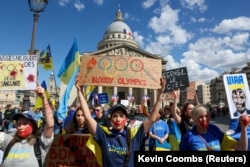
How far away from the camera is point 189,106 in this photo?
16.7 ft

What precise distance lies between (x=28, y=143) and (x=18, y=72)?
2.35 metres

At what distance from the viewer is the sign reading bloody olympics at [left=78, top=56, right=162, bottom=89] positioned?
10.4 m

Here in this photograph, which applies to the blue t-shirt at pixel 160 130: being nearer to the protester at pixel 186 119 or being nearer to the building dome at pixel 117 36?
the protester at pixel 186 119

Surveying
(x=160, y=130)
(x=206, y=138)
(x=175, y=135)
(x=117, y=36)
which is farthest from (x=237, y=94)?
(x=117, y=36)

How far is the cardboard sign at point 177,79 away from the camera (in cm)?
737

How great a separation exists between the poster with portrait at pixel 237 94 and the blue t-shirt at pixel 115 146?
1.26 meters

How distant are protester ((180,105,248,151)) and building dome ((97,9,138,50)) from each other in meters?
94.4

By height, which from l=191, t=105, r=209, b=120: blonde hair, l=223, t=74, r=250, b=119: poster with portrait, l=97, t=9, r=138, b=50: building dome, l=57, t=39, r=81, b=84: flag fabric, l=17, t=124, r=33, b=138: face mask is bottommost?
l=17, t=124, r=33, b=138: face mask

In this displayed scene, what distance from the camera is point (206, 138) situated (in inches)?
133

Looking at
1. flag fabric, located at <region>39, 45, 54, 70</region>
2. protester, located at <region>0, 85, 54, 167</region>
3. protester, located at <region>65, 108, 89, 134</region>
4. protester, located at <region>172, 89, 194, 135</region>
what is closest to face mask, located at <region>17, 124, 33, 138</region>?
protester, located at <region>0, 85, 54, 167</region>

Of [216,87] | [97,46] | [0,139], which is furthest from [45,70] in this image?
[216,87]

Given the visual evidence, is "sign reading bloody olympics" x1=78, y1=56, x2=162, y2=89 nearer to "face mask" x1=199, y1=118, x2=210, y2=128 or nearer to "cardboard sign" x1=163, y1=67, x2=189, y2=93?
"cardboard sign" x1=163, y1=67, x2=189, y2=93

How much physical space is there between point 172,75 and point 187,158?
16.1 feet

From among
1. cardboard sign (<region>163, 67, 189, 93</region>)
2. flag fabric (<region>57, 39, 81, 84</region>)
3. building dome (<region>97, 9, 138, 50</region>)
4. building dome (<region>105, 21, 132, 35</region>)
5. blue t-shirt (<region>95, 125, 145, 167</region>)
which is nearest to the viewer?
blue t-shirt (<region>95, 125, 145, 167</region>)
